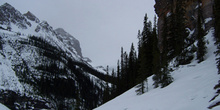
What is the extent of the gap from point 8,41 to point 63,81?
7554 cm

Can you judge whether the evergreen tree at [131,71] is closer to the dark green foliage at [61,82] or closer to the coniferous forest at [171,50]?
the coniferous forest at [171,50]

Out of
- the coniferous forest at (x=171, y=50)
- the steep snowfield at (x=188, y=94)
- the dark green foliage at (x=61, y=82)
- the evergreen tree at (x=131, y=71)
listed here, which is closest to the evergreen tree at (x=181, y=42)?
the coniferous forest at (x=171, y=50)

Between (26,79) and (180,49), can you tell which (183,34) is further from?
(26,79)

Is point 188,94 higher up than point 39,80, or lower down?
lower down

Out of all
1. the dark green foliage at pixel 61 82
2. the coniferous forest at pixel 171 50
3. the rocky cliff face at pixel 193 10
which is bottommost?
the coniferous forest at pixel 171 50

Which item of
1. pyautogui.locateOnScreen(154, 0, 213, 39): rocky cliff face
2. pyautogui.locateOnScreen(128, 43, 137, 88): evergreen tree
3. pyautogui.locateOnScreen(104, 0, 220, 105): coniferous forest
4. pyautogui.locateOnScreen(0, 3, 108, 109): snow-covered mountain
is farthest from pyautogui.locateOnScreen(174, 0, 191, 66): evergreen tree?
pyautogui.locateOnScreen(0, 3, 108, 109): snow-covered mountain

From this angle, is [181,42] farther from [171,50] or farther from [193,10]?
[193,10]

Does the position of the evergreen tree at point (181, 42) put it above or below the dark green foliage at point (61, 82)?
below

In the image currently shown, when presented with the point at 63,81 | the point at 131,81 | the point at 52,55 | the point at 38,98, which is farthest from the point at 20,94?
the point at 131,81

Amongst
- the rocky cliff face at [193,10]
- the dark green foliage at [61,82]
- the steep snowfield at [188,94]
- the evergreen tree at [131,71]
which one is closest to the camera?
the steep snowfield at [188,94]

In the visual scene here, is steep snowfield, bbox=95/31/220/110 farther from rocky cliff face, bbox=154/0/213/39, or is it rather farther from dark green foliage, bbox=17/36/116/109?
dark green foliage, bbox=17/36/116/109

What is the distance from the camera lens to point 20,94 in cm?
10012

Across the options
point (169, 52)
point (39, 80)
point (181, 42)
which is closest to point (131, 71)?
point (169, 52)

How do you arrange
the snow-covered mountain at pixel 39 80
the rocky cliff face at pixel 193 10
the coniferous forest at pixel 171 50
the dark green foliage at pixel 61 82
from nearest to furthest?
the coniferous forest at pixel 171 50 < the rocky cliff face at pixel 193 10 < the snow-covered mountain at pixel 39 80 < the dark green foliage at pixel 61 82
